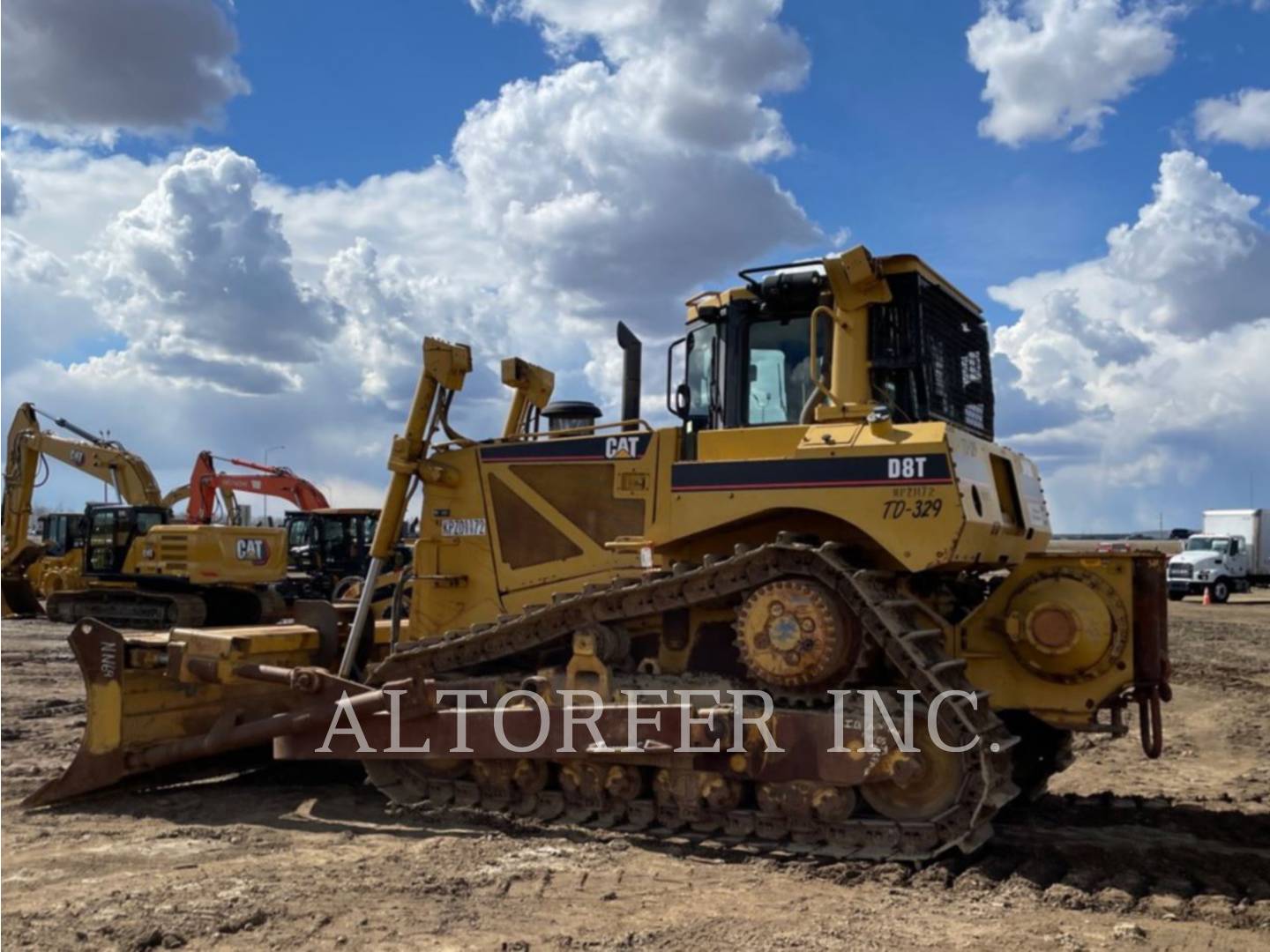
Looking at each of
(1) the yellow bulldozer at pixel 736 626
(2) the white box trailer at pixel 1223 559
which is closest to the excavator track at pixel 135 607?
(1) the yellow bulldozer at pixel 736 626

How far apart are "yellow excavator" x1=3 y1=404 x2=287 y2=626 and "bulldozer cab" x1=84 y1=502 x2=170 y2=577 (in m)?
0.02

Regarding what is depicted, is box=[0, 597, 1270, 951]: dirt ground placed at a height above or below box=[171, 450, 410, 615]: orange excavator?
below

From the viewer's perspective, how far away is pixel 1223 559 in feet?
123

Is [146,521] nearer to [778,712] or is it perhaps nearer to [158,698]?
[158,698]

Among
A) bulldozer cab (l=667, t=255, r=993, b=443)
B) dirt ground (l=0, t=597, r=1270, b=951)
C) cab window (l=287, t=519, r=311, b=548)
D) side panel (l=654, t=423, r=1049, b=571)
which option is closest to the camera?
dirt ground (l=0, t=597, r=1270, b=951)

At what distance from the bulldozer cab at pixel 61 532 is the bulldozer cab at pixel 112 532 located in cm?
109

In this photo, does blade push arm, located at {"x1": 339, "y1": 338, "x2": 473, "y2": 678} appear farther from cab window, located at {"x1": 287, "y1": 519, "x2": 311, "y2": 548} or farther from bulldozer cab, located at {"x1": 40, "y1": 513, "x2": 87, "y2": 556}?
bulldozer cab, located at {"x1": 40, "y1": 513, "x2": 87, "y2": 556}

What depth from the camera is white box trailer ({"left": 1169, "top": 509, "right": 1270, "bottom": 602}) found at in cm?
3722

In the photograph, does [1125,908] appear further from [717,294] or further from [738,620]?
[717,294]

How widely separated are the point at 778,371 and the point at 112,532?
19.2 meters

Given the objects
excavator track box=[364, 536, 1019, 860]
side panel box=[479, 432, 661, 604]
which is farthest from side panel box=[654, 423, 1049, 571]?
side panel box=[479, 432, 661, 604]

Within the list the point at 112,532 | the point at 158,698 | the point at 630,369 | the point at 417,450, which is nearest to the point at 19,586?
the point at 112,532

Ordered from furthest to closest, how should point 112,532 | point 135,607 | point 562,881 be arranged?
point 112,532
point 135,607
point 562,881

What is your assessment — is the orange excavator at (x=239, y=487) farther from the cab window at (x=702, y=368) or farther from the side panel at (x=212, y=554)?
the cab window at (x=702, y=368)
